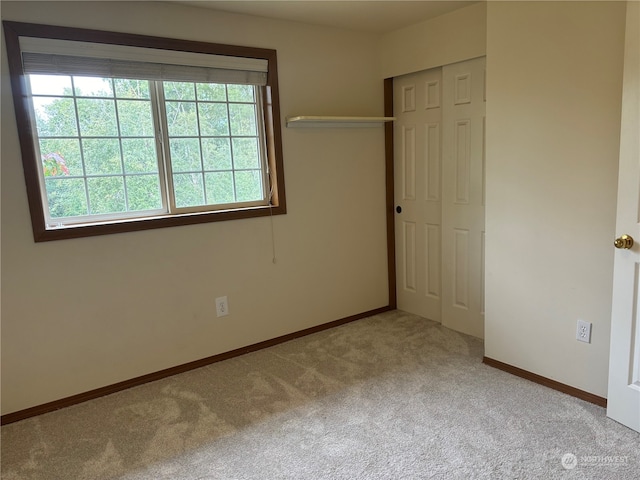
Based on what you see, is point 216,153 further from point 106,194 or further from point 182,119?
point 106,194

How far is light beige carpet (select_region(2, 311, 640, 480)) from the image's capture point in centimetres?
188

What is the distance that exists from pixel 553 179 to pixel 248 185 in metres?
1.87

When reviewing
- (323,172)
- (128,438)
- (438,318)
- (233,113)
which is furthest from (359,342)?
(233,113)

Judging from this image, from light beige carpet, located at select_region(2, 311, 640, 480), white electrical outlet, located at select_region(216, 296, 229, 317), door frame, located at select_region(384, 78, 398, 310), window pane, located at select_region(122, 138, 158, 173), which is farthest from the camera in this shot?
door frame, located at select_region(384, 78, 398, 310)

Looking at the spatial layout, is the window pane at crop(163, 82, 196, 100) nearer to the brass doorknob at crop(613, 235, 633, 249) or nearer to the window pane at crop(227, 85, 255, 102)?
the window pane at crop(227, 85, 255, 102)

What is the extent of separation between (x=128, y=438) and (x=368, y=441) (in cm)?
116

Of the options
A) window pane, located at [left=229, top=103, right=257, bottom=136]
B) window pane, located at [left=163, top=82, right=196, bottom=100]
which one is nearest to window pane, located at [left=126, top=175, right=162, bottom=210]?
window pane, located at [left=163, top=82, right=196, bottom=100]

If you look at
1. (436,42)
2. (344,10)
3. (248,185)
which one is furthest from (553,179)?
(248,185)

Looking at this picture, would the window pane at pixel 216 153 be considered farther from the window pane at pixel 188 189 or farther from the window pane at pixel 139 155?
the window pane at pixel 139 155

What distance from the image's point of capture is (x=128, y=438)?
2.17m

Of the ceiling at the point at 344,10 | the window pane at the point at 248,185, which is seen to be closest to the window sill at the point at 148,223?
the window pane at the point at 248,185

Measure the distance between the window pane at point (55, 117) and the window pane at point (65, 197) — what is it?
248 millimetres

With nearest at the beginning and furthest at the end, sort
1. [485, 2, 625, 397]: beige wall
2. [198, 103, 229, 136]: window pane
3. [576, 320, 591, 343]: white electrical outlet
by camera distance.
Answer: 1. [485, 2, 625, 397]: beige wall
2. [576, 320, 591, 343]: white electrical outlet
3. [198, 103, 229, 136]: window pane

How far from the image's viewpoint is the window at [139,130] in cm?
229
